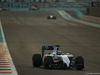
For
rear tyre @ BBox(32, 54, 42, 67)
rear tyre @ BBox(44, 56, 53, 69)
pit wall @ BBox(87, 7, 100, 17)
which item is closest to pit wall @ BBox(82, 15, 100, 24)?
pit wall @ BBox(87, 7, 100, 17)

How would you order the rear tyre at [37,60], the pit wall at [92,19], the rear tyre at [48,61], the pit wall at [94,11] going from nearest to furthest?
the rear tyre at [48,61]
the rear tyre at [37,60]
the pit wall at [92,19]
the pit wall at [94,11]

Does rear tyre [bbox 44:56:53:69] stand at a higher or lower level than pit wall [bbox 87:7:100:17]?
higher

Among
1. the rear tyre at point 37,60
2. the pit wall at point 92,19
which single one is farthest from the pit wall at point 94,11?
the rear tyre at point 37,60

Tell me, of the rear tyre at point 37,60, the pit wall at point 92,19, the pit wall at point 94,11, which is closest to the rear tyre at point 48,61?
the rear tyre at point 37,60

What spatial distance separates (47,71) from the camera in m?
13.0

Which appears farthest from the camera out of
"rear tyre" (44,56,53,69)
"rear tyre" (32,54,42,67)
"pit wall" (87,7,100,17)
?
"pit wall" (87,7,100,17)

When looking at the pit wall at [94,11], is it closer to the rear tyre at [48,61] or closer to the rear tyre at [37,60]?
the rear tyre at [37,60]

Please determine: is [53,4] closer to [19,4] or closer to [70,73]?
[19,4]

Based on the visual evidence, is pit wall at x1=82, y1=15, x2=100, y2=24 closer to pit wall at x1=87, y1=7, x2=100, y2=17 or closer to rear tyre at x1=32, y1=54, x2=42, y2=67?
pit wall at x1=87, y1=7, x2=100, y2=17

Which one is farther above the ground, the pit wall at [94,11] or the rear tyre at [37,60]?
the rear tyre at [37,60]

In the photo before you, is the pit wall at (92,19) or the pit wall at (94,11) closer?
the pit wall at (92,19)

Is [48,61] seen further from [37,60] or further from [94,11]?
[94,11]

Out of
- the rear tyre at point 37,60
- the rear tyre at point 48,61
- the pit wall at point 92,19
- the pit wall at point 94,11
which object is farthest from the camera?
the pit wall at point 94,11

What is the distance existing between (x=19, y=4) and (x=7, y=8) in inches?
166
